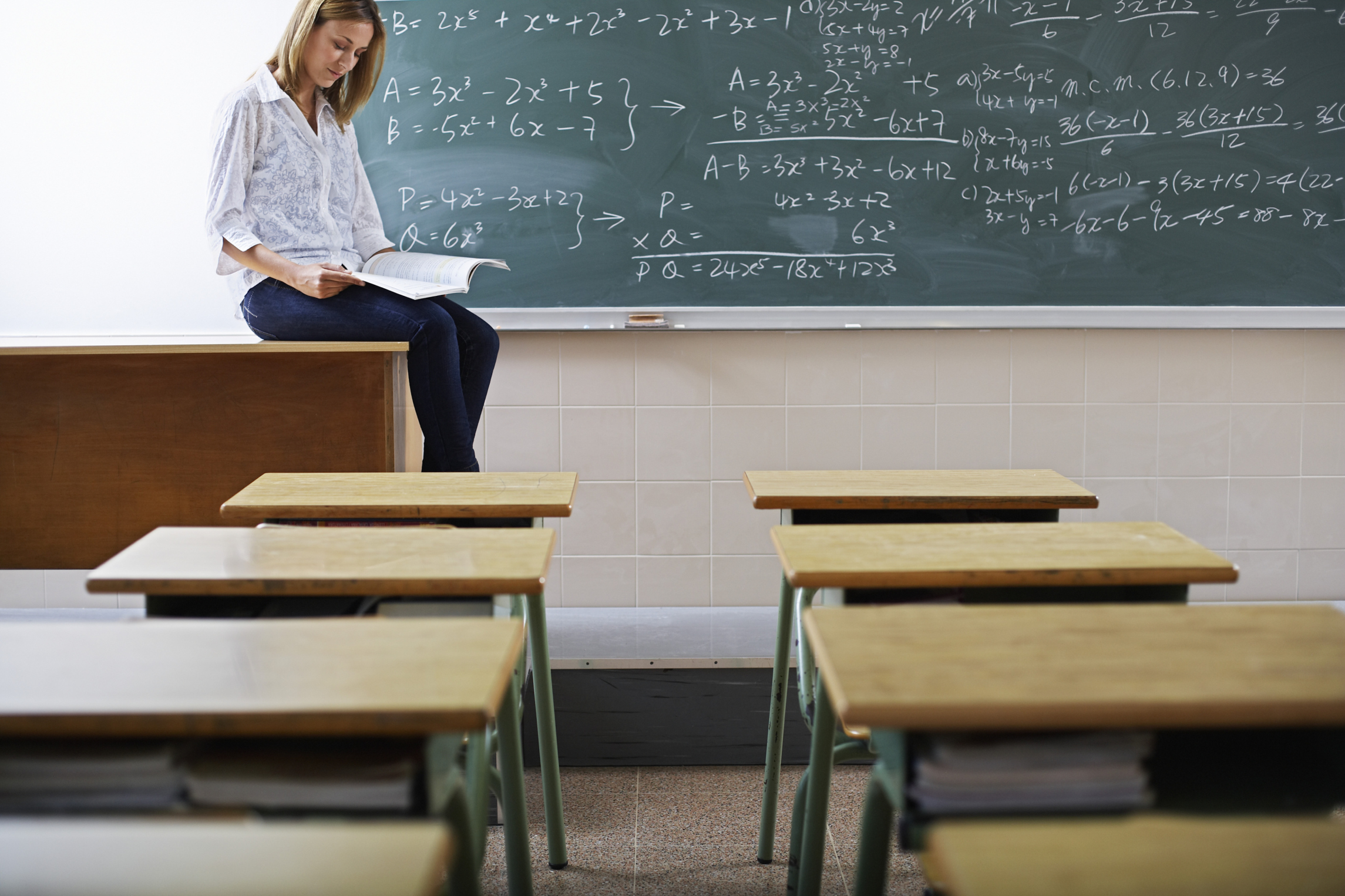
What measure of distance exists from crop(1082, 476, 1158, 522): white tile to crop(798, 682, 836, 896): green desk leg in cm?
197

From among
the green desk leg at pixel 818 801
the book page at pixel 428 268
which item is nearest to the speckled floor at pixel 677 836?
the green desk leg at pixel 818 801

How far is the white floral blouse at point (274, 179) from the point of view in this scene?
6.94 feet

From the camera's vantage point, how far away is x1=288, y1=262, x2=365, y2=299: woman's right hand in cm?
209

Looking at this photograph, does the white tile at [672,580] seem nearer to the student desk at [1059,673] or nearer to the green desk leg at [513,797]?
the green desk leg at [513,797]

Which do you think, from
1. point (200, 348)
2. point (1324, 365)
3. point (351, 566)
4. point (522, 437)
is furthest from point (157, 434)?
point (1324, 365)

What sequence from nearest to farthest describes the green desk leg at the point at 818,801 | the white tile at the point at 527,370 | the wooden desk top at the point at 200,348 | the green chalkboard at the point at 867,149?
the green desk leg at the point at 818,801
the wooden desk top at the point at 200,348
the green chalkboard at the point at 867,149
the white tile at the point at 527,370

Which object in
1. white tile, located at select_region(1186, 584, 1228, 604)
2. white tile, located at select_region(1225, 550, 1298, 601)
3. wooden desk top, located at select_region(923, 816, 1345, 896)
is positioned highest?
wooden desk top, located at select_region(923, 816, 1345, 896)

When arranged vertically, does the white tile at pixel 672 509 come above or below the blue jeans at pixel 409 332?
below

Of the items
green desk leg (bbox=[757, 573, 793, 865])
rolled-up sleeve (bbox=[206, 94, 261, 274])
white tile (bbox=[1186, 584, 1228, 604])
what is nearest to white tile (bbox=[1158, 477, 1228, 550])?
white tile (bbox=[1186, 584, 1228, 604])

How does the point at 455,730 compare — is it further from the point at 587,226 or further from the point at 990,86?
the point at 990,86

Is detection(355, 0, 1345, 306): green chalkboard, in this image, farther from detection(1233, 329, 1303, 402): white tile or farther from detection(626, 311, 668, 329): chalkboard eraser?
detection(1233, 329, 1303, 402): white tile

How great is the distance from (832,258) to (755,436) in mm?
568

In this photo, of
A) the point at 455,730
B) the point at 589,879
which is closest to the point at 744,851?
the point at 589,879

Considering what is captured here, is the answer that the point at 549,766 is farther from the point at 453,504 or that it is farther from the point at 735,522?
the point at 735,522
